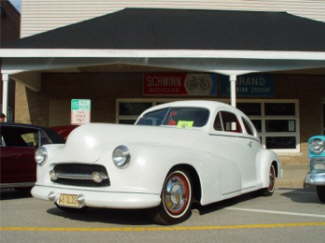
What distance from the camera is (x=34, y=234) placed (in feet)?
15.1

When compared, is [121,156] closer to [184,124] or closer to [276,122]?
[184,124]

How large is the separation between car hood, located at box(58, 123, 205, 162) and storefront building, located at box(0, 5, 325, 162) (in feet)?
18.7

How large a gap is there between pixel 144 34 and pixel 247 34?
307 centimetres

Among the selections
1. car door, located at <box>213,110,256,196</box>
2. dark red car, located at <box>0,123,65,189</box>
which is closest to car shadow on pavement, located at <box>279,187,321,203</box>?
car door, located at <box>213,110,256,196</box>

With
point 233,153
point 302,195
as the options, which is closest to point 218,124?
point 233,153

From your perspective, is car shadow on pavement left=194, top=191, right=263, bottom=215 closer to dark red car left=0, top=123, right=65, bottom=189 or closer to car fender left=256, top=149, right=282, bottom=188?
car fender left=256, top=149, right=282, bottom=188

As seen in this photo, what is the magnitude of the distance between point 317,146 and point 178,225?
2567 mm

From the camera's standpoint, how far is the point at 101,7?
48.6ft

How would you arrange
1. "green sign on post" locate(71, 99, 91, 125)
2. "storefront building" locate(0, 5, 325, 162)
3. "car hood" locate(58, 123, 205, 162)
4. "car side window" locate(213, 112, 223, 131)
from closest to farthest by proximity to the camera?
1. "car hood" locate(58, 123, 205, 162)
2. "car side window" locate(213, 112, 223, 131)
3. "green sign on post" locate(71, 99, 91, 125)
4. "storefront building" locate(0, 5, 325, 162)

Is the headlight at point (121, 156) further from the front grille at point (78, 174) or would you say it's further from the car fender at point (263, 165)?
the car fender at point (263, 165)

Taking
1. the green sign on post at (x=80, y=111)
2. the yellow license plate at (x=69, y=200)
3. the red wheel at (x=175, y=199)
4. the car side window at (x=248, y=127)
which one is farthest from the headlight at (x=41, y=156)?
the green sign on post at (x=80, y=111)

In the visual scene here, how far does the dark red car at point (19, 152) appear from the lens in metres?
7.18

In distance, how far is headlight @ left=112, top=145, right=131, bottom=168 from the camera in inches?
182

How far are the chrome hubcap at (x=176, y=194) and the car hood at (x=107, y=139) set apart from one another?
45 cm
